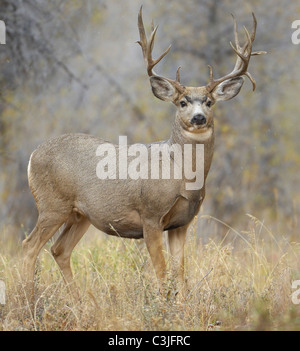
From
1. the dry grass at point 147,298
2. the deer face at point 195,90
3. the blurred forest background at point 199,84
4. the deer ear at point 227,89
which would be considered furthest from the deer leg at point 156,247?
the blurred forest background at point 199,84

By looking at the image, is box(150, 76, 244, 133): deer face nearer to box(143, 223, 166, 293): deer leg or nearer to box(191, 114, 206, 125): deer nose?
box(191, 114, 206, 125): deer nose

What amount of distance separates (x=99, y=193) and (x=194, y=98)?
1206mm

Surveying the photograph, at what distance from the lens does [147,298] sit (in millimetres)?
6070

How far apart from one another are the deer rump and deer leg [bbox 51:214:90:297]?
12.6 inches

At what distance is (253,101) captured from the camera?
44.1ft

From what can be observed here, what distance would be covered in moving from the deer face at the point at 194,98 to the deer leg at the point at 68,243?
154cm

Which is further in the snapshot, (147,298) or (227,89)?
(227,89)

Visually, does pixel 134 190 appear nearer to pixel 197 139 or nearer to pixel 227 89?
pixel 197 139

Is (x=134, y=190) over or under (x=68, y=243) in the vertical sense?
over

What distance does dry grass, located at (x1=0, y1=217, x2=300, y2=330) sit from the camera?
18.5 ft

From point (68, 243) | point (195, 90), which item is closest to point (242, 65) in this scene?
point (195, 90)

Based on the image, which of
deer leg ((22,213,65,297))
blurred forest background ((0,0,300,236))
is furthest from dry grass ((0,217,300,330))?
blurred forest background ((0,0,300,236))

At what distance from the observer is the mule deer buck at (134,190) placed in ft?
20.9
